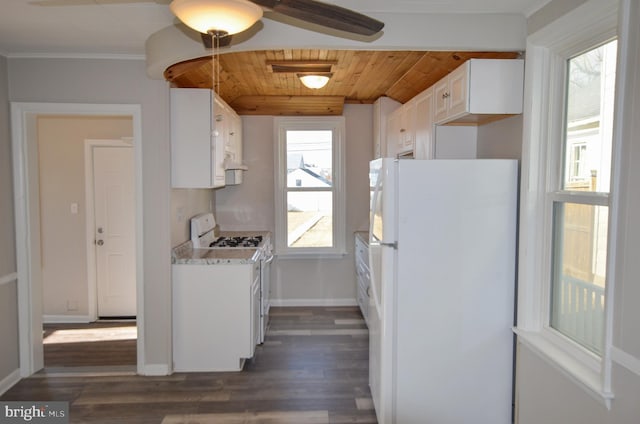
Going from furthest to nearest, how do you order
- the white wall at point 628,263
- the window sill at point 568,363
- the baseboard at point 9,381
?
the baseboard at point 9,381 → the window sill at point 568,363 → the white wall at point 628,263

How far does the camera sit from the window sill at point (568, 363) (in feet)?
5.68

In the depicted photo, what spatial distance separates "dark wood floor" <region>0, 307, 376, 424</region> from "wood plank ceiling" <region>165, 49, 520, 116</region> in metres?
2.27

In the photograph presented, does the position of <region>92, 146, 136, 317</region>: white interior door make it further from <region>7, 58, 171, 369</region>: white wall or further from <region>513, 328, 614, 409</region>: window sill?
<region>513, 328, 614, 409</region>: window sill

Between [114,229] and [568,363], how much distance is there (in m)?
4.19

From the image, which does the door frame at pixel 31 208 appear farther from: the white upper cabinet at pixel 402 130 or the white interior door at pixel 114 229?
the white upper cabinet at pixel 402 130

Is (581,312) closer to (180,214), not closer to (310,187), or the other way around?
(180,214)

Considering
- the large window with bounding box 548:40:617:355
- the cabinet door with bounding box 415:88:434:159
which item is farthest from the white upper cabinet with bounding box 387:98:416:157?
the large window with bounding box 548:40:617:355

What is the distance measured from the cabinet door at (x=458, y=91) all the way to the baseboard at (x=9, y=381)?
3624 mm

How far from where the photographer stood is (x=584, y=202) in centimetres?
199

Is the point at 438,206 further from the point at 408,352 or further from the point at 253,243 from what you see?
the point at 253,243

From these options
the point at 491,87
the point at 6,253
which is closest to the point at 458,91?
the point at 491,87

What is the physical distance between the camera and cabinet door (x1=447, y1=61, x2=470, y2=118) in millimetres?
2477

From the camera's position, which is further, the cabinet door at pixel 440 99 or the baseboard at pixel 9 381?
the baseboard at pixel 9 381

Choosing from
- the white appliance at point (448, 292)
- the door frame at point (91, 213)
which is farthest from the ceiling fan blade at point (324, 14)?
the door frame at point (91, 213)
